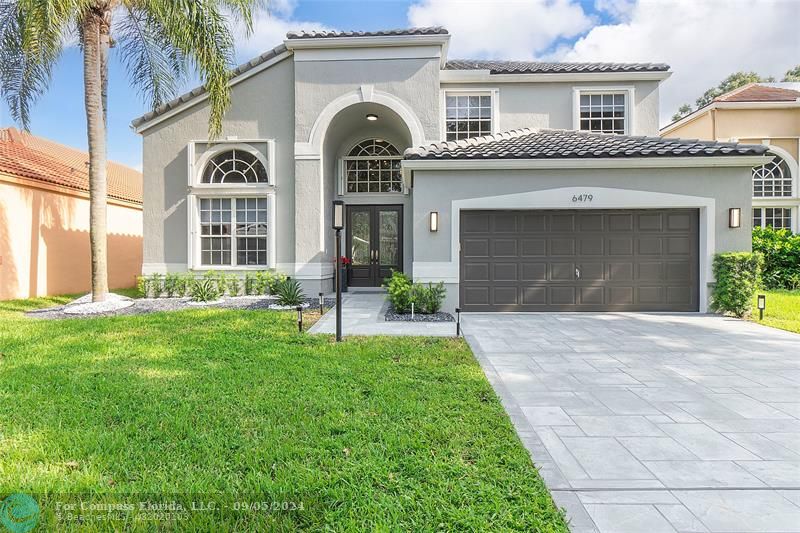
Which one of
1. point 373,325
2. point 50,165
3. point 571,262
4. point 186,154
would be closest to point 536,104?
point 571,262

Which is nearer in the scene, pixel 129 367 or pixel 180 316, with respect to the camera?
A: pixel 129 367

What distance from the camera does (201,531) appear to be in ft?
7.85

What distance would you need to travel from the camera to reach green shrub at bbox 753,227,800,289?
45.0 ft

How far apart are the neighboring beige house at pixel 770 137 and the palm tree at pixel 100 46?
717 inches

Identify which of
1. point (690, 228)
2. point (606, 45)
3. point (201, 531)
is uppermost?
point (606, 45)

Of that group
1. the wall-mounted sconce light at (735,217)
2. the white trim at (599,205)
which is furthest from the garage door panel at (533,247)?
the wall-mounted sconce light at (735,217)

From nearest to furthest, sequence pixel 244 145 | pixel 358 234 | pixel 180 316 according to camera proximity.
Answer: pixel 180 316 < pixel 244 145 < pixel 358 234

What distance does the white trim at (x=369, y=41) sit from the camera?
1154 centimetres

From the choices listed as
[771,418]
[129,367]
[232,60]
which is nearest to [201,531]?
[129,367]

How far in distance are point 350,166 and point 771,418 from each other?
1297 cm

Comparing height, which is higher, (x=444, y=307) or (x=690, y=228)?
(x=690, y=228)

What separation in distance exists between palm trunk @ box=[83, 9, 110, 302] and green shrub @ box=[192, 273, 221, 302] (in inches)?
85.6

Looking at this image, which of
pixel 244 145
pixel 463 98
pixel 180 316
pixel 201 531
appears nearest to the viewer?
pixel 201 531

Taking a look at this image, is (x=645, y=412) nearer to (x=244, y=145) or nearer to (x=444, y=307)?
(x=444, y=307)
